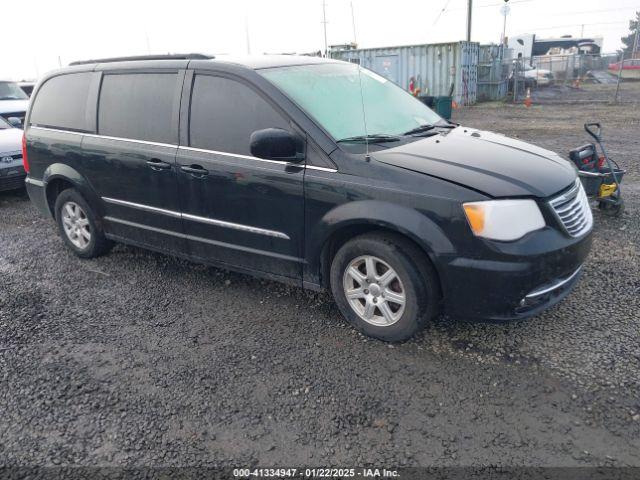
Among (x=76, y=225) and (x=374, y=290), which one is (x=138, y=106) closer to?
(x=76, y=225)

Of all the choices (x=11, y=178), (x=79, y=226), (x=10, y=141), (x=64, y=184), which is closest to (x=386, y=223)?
(x=79, y=226)

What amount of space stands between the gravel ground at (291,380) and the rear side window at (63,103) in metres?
1.52

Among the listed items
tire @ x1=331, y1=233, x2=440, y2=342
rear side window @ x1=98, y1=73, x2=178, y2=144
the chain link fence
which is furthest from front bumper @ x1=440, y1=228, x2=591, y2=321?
the chain link fence

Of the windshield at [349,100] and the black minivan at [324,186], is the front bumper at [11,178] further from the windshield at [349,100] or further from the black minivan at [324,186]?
the windshield at [349,100]

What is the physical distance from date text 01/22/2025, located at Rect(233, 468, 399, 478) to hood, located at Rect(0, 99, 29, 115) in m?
11.3

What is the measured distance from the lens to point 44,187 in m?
5.16

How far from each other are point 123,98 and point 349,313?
2664mm

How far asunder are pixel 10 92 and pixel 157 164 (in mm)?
11365

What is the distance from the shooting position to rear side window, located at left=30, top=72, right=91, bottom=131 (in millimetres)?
4746

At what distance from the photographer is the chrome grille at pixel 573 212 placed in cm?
316

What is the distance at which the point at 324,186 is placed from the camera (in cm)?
337

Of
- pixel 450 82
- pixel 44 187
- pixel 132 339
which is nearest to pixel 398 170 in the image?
pixel 132 339

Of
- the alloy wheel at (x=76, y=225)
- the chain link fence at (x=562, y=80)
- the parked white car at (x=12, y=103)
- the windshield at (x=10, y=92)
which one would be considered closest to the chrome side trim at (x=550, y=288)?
the alloy wheel at (x=76, y=225)

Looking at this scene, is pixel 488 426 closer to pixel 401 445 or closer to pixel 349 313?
pixel 401 445
